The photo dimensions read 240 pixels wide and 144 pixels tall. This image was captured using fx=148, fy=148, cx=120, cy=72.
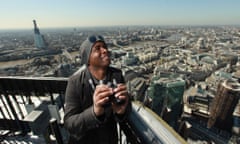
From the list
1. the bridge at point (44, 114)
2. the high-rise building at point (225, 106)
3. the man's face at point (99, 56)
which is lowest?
the high-rise building at point (225, 106)

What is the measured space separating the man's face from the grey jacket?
0.28 feet

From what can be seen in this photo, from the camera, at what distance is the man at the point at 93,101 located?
0.71 m

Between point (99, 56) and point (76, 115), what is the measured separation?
0.34 metres

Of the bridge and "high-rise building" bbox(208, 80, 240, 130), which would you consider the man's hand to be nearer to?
the bridge

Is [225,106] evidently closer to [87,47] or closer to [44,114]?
[44,114]

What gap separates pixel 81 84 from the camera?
86 cm

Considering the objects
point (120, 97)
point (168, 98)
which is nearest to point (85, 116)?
point (120, 97)

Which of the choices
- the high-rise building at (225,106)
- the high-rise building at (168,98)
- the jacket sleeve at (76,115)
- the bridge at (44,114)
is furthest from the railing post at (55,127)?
the high-rise building at (225,106)

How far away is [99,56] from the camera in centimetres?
85

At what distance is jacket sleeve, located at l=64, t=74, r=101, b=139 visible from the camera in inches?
28.3

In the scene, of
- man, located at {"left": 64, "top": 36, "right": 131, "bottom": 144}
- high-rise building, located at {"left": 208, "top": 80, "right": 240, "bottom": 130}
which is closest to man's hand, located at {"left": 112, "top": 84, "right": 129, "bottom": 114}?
man, located at {"left": 64, "top": 36, "right": 131, "bottom": 144}

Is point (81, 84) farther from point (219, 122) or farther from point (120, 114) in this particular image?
point (219, 122)

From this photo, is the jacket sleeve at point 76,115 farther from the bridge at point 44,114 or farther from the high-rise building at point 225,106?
the high-rise building at point 225,106

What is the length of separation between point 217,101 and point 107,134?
13.0 metres
